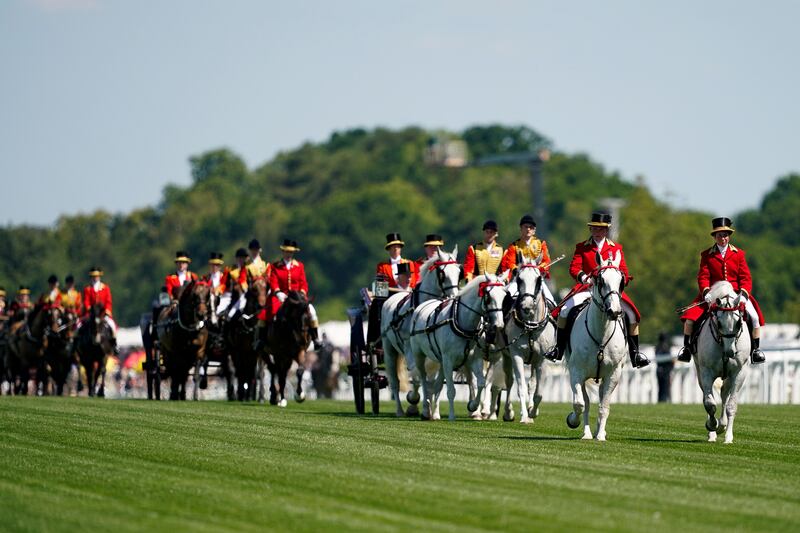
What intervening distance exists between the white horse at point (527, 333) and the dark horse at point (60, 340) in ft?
53.2

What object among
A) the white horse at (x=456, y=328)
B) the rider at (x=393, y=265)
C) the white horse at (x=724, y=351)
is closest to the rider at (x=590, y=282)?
the white horse at (x=724, y=351)

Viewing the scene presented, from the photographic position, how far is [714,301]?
19.1 m

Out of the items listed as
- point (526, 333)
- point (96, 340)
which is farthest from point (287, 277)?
point (526, 333)

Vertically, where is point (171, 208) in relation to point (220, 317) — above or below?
above

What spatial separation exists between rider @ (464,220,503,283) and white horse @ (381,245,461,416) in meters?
0.22

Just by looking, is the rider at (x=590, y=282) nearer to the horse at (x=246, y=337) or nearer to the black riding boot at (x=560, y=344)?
the black riding boot at (x=560, y=344)

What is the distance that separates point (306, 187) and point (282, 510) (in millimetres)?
157286

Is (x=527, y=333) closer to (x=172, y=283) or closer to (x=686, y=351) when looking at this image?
(x=686, y=351)

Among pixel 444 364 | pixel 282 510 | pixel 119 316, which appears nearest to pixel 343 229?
pixel 119 316

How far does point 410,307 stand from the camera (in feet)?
78.9

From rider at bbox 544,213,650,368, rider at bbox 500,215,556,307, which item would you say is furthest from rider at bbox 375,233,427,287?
rider at bbox 544,213,650,368

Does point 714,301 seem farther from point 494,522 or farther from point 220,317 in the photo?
point 220,317

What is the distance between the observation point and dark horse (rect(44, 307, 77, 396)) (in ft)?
121

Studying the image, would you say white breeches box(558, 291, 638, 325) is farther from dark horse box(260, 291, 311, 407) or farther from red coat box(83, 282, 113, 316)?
Answer: red coat box(83, 282, 113, 316)
